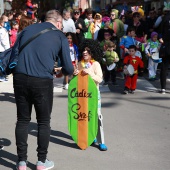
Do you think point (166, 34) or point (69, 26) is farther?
point (69, 26)

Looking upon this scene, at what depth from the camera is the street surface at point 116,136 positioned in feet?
16.8

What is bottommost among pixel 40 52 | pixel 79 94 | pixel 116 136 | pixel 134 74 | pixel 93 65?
pixel 116 136

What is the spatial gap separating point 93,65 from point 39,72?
53.3 inches

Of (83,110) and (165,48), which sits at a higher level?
(165,48)

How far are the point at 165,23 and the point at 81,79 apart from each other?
4.48m

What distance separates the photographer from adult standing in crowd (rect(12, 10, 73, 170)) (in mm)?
4473

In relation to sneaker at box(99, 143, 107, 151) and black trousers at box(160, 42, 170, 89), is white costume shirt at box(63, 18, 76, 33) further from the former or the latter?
sneaker at box(99, 143, 107, 151)

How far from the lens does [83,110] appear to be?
18.4 ft

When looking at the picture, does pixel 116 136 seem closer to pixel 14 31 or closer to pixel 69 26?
pixel 14 31

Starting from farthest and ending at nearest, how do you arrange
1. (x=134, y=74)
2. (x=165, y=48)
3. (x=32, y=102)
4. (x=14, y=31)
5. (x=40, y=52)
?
(x=14, y=31) → (x=134, y=74) → (x=165, y=48) → (x=32, y=102) → (x=40, y=52)

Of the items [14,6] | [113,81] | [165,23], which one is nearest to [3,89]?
[113,81]

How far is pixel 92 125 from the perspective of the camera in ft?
18.2

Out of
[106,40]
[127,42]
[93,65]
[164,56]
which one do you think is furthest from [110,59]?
[93,65]

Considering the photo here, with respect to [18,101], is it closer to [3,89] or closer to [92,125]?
[92,125]
